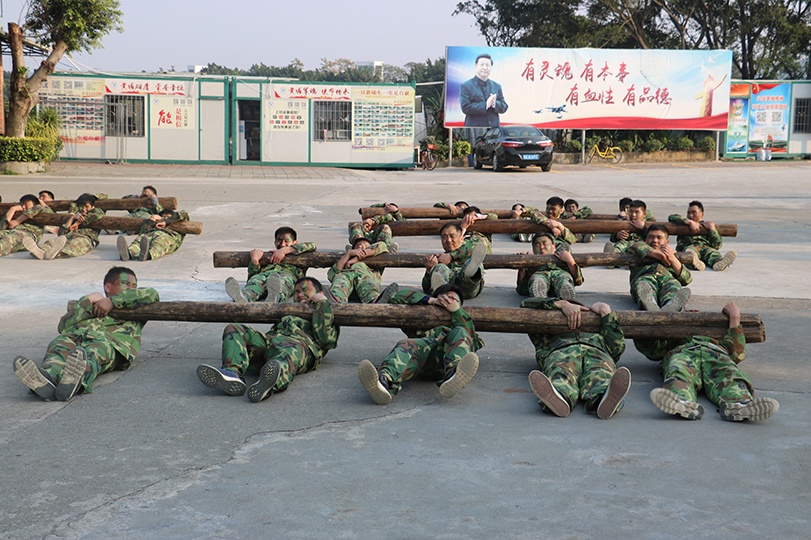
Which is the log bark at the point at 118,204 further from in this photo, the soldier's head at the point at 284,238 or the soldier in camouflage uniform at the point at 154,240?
the soldier's head at the point at 284,238

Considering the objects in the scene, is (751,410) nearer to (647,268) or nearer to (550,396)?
(550,396)

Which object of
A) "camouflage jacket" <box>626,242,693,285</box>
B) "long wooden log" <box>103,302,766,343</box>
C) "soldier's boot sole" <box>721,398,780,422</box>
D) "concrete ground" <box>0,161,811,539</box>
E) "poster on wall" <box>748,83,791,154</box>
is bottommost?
"concrete ground" <box>0,161,811,539</box>

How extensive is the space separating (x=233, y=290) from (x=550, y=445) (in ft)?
14.1

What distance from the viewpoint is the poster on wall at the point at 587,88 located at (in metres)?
34.0

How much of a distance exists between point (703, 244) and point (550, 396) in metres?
7.32

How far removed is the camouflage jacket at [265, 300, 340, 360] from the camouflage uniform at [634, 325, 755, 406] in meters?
2.25

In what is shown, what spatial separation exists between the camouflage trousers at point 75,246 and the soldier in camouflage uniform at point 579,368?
7.73m

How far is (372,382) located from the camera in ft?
19.2

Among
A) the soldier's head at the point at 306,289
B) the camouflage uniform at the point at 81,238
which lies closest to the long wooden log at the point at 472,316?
the soldier's head at the point at 306,289

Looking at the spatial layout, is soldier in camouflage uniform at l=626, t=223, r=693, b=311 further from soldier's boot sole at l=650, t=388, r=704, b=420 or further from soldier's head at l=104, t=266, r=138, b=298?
soldier's head at l=104, t=266, r=138, b=298

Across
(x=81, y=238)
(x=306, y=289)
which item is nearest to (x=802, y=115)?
(x=81, y=238)

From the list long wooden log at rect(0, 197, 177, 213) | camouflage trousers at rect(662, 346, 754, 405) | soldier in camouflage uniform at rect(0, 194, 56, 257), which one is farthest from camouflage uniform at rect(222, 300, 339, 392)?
long wooden log at rect(0, 197, 177, 213)

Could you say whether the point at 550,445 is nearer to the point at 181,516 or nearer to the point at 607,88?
the point at 181,516

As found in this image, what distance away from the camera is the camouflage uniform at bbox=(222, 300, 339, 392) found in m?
6.32
